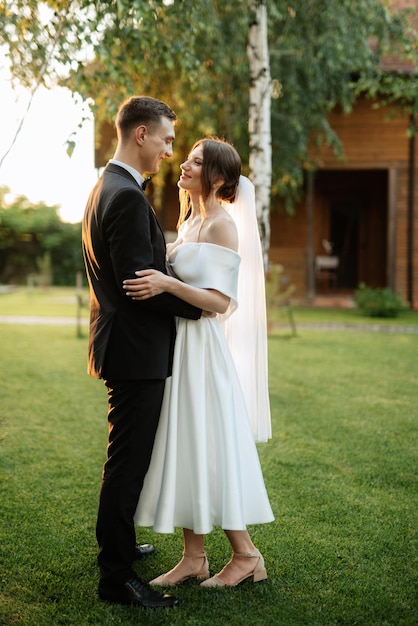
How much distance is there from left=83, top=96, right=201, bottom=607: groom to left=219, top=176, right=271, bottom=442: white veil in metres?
0.41

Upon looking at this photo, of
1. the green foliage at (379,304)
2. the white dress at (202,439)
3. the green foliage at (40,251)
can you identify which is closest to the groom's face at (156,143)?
the white dress at (202,439)

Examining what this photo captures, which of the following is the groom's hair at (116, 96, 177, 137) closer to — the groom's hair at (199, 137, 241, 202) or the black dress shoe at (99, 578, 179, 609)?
the groom's hair at (199, 137, 241, 202)

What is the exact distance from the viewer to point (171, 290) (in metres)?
2.89

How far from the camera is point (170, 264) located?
3143 millimetres

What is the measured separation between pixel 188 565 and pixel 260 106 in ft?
20.5

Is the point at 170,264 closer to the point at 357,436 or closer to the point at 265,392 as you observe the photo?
the point at 265,392

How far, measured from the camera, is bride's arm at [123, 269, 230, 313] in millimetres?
2779

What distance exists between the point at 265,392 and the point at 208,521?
71 cm

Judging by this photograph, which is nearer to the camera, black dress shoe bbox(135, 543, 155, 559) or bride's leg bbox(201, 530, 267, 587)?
bride's leg bbox(201, 530, 267, 587)

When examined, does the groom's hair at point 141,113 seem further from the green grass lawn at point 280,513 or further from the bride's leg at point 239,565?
the bride's leg at point 239,565

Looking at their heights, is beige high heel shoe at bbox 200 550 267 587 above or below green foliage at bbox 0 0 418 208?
below

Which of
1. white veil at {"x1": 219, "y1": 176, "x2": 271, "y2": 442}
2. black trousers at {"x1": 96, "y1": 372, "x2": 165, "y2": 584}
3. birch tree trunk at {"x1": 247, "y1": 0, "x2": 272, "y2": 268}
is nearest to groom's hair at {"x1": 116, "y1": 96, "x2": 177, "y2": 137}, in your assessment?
white veil at {"x1": 219, "y1": 176, "x2": 271, "y2": 442}

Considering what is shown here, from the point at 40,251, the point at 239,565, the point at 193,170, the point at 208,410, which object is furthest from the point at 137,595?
the point at 40,251

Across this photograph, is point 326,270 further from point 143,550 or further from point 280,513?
point 143,550
